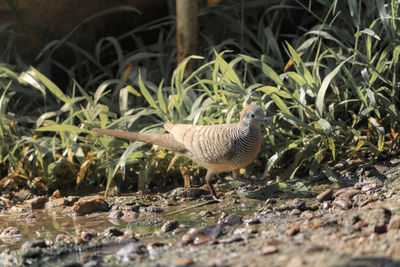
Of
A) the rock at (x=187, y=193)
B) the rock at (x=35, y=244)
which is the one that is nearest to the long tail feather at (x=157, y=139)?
the rock at (x=187, y=193)

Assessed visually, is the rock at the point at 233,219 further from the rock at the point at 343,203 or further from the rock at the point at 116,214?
the rock at the point at 116,214

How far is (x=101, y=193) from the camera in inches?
173

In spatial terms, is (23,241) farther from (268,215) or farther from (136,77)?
(136,77)

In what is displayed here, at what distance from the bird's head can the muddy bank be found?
0.51 m

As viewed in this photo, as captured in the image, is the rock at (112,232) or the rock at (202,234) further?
the rock at (112,232)

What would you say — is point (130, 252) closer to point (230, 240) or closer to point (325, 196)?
point (230, 240)

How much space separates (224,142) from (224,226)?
67cm

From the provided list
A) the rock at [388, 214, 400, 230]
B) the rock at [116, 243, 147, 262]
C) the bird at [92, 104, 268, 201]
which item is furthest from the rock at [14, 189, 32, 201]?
the rock at [388, 214, 400, 230]

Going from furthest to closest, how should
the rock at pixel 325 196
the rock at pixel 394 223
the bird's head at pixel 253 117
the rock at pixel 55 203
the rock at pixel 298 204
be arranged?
the rock at pixel 55 203
the bird's head at pixel 253 117
the rock at pixel 325 196
the rock at pixel 298 204
the rock at pixel 394 223

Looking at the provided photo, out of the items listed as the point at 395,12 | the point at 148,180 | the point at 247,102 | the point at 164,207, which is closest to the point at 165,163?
the point at 148,180

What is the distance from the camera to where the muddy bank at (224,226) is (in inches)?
97.5

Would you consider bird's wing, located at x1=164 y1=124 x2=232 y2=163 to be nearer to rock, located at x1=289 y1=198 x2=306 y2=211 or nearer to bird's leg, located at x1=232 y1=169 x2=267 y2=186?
bird's leg, located at x1=232 y1=169 x2=267 y2=186

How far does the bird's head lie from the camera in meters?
3.63

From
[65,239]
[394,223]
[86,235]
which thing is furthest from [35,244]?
[394,223]
